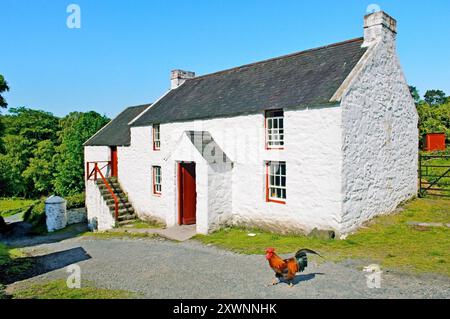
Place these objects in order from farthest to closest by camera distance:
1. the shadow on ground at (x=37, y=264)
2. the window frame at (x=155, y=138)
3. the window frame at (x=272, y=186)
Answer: the window frame at (x=155, y=138), the window frame at (x=272, y=186), the shadow on ground at (x=37, y=264)

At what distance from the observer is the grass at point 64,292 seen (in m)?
6.82

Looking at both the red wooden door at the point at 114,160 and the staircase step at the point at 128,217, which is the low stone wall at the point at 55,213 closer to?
the red wooden door at the point at 114,160

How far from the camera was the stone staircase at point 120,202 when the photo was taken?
17.7 meters

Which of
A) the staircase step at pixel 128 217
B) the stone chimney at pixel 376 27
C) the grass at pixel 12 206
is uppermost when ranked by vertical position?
the stone chimney at pixel 376 27

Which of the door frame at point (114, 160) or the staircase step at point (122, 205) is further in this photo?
the door frame at point (114, 160)

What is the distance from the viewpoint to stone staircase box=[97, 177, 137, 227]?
17.7m

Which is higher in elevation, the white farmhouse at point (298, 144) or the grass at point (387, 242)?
the white farmhouse at point (298, 144)

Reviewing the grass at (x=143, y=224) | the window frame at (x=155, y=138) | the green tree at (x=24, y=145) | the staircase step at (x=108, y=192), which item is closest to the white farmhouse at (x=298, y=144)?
the window frame at (x=155, y=138)

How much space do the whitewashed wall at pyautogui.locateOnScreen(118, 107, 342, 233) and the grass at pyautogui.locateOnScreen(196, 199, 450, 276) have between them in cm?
68

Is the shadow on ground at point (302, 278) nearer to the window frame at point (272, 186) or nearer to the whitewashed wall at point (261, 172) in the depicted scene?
the whitewashed wall at point (261, 172)

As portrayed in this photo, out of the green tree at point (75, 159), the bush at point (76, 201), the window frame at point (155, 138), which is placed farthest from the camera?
the green tree at point (75, 159)

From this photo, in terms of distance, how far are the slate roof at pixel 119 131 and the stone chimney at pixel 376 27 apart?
544 inches
